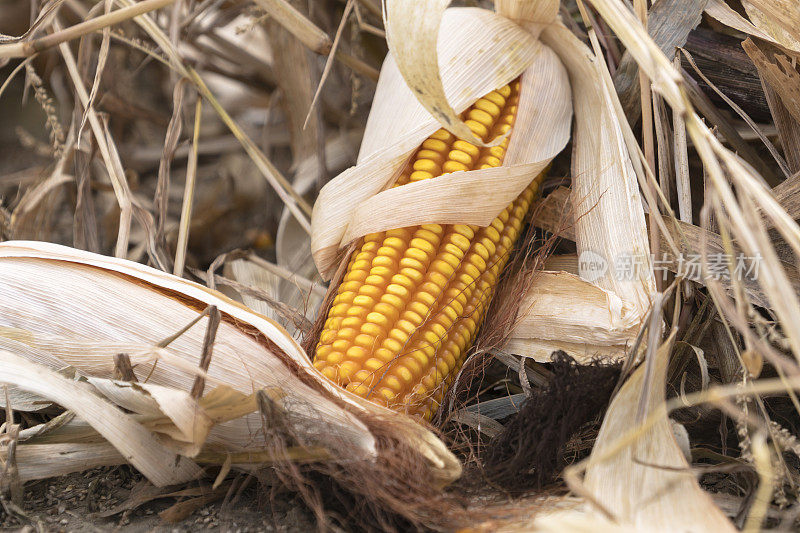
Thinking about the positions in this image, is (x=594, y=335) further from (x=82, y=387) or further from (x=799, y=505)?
(x=82, y=387)

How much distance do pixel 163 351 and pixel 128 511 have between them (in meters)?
0.27

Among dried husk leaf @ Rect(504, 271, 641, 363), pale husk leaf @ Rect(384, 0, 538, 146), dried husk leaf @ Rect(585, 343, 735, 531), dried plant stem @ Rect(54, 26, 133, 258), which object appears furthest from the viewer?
dried plant stem @ Rect(54, 26, 133, 258)

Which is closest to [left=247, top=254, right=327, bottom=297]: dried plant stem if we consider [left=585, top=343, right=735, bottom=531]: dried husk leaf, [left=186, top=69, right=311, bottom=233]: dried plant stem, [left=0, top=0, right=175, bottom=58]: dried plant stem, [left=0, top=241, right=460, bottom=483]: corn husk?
[left=186, top=69, right=311, bottom=233]: dried plant stem

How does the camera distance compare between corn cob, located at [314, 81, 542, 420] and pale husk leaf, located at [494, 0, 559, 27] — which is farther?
pale husk leaf, located at [494, 0, 559, 27]

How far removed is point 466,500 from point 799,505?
0.47m

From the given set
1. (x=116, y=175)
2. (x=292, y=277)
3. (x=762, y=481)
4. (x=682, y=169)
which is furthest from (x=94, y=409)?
(x=682, y=169)

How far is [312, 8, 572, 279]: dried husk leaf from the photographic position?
1288 millimetres

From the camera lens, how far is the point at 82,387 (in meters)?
1.03

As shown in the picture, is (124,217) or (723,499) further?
(124,217)

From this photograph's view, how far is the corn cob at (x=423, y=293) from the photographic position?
1.17 metres

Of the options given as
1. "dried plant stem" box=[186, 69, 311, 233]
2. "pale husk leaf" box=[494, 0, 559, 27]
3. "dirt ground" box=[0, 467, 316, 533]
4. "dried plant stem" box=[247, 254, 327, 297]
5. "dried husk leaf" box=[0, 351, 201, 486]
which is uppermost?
"pale husk leaf" box=[494, 0, 559, 27]

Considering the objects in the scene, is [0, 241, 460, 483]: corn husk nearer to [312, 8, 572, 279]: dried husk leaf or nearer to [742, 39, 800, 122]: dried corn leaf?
[312, 8, 572, 279]: dried husk leaf

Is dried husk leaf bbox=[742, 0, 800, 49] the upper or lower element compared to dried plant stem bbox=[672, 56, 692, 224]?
upper


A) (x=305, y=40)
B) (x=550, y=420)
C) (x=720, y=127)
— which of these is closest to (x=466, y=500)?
(x=550, y=420)
